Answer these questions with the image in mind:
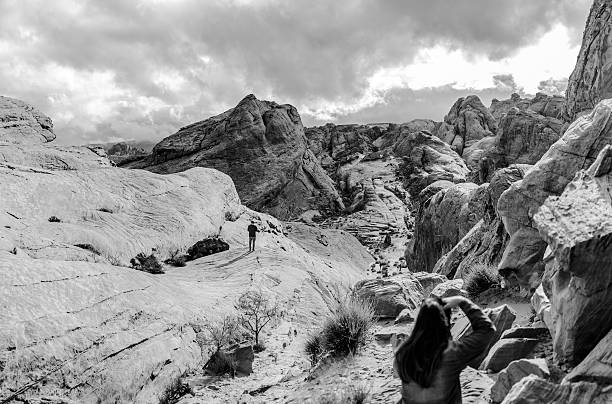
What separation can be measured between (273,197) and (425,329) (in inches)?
3051

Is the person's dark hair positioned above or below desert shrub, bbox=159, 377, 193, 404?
above

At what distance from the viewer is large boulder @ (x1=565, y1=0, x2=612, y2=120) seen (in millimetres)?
30359

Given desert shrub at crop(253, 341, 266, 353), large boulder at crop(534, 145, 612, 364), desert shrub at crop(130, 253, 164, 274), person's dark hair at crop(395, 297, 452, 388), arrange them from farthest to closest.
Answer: desert shrub at crop(130, 253, 164, 274) → desert shrub at crop(253, 341, 266, 353) → large boulder at crop(534, 145, 612, 364) → person's dark hair at crop(395, 297, 452, 388)

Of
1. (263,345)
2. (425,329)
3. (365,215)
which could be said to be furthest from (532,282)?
(365,215)

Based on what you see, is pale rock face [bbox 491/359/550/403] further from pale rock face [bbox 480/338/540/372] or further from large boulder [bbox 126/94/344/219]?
large boulder [bbox 126/94/344/219]

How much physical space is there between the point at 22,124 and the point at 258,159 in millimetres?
46975

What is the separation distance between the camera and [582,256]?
5.98 m

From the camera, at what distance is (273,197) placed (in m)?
82.3

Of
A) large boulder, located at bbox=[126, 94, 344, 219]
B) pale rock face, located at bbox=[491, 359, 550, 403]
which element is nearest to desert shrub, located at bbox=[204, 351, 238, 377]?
pale rock face, located at bbox=[491, 359, 550, 403]

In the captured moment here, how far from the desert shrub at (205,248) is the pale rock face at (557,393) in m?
24.1

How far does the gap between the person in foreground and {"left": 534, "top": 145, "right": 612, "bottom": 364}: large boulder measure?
1.91 metres

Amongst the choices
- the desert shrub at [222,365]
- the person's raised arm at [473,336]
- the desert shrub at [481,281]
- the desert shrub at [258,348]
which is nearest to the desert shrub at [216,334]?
the desert shrub at [258,348]

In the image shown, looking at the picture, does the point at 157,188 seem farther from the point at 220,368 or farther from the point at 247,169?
the point at 247,169

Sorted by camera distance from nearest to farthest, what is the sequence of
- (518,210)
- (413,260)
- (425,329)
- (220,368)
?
(425,329) → (518,210) → (220,368) → (413,260)
